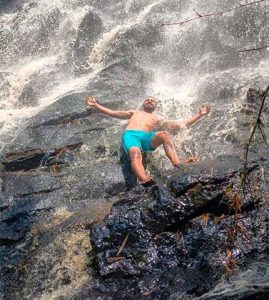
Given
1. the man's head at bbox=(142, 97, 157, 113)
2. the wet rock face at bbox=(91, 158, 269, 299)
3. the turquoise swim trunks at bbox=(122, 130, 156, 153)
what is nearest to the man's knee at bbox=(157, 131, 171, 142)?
the turquoise swim trunks at bbox=(122, 130, 156, 153)

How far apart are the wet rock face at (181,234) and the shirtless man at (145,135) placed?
122cm

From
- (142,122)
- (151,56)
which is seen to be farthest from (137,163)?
(151,56)

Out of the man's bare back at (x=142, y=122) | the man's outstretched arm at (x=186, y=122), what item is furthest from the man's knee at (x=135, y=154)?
the man's outstretched arm at (x=186, y=122)

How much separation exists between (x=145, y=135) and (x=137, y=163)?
0.80 meters

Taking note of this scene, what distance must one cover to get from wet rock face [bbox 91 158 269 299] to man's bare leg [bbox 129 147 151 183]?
121 centimetres

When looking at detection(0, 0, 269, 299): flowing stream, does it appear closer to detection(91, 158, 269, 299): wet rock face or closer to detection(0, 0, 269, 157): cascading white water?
detection(0, 0, 269, 157): cascading white water

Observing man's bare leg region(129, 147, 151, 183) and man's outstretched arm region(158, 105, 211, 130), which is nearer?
man's bare leg region(129, 147, 151, 183)

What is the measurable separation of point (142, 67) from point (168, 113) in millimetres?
2613

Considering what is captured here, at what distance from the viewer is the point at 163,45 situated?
43.9ft

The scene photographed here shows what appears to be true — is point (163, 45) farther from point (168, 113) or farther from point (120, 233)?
point (120, 233)

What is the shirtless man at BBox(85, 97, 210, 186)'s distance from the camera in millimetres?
7597

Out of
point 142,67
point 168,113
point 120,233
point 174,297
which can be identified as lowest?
point 174,297

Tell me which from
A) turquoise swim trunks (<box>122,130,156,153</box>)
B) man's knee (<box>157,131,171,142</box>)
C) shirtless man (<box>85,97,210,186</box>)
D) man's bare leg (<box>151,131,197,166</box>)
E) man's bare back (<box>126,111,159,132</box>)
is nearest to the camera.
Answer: man's bare leg (<box>151,131,197,166</box>)

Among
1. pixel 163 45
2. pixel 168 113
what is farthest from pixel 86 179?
pixel 163 45
